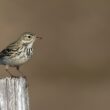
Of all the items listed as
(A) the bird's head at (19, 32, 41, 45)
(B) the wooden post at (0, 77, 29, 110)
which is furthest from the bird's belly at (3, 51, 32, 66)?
(B) the wooden post at (0, 77, 29, 110)

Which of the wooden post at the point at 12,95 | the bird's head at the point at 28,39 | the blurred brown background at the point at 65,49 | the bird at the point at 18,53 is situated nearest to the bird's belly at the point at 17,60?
the bird at the point at 18,53

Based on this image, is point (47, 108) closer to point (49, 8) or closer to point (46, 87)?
point (46, 87)

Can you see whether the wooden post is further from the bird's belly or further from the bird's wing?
the bird's wing

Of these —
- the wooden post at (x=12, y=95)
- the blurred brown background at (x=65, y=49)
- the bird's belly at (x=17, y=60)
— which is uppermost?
the blurred brown background at (x=65, y=49)

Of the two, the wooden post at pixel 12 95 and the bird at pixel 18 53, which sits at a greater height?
the bird at pixel 18 53

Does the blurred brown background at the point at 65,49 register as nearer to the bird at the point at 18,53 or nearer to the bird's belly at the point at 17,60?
the bird at the point at 18,53

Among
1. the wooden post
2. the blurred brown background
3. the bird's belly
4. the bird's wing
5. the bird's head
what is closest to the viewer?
the wooden post

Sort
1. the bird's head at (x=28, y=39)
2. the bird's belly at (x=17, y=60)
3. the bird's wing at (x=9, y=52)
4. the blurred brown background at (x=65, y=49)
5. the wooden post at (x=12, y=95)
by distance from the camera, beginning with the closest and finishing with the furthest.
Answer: the wooden post at (x=12, y=95)
the bird's belly at (x=17, y=60)
the bird's wing at (x=9, y=52)
the bird's head at (x=28, y=39)
the blurred brown background at (x=65, y=49)
